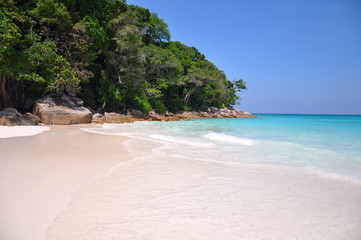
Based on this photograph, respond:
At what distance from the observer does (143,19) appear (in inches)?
1209

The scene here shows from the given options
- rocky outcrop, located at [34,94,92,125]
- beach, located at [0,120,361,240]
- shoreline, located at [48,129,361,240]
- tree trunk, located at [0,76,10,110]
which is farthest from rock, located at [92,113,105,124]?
shoreline, located at [48,129,361,240]

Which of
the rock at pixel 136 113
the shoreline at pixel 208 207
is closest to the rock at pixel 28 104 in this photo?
the rock at pixel 136 113

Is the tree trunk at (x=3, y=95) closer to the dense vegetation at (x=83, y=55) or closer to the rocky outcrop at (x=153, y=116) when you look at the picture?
the dense vegetation at (x=83, y=55)

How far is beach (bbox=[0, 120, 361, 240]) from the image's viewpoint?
190 cm

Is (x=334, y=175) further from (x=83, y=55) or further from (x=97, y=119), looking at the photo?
(x=83, y=55)

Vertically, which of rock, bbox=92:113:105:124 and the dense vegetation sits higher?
the dense vegetation

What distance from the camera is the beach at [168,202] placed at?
6.25ft

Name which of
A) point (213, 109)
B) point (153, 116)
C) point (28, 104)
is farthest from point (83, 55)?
point (213, 109)

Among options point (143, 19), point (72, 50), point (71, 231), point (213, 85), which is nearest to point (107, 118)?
point (72, 50)

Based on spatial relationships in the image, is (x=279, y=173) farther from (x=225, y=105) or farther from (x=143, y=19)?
(x=225, y=105)

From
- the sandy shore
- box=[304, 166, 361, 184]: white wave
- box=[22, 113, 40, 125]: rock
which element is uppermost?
box=[22, 113, 40, 125]: rock

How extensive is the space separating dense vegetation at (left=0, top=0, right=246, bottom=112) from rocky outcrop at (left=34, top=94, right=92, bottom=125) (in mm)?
920

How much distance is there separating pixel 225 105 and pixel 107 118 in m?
34.1

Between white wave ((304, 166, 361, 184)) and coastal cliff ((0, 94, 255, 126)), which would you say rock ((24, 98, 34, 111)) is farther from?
white wave ((304, 166, 361, 184))
